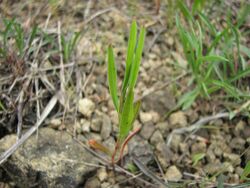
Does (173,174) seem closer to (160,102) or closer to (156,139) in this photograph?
(156,139)

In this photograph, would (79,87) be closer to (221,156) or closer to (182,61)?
(182,61)

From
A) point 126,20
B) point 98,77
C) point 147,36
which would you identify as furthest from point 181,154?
point 126,20

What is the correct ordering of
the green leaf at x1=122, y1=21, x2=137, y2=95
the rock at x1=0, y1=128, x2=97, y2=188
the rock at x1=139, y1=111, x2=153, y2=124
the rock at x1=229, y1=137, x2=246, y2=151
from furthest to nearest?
the rock at x1=139, y1=111, x2=153, y2=124 < the rock at x1=229, y1=137, x2=246, y2=151 < the rock at x1=0, y1=128, x2=97, y2=188 < the green leaf at x1=122, y1=21, x2=137, y2=95

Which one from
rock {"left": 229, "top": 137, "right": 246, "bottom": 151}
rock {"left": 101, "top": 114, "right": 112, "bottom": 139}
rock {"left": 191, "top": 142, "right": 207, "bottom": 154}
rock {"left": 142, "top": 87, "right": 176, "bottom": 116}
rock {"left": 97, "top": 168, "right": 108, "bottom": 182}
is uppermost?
rock {"left": 142, "top": 87, "right": 176, "bottom": 116}

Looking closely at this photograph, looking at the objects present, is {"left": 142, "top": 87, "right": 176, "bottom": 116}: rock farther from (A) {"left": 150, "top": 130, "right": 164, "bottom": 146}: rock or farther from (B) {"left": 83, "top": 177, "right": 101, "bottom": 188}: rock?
(B) {"left": 83, "top": 177, "right": 101, "bottom": 188}: rock

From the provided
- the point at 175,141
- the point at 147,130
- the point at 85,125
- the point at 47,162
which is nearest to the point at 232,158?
the point at 175,141

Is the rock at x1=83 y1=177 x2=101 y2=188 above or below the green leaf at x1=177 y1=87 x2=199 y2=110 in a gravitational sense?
below

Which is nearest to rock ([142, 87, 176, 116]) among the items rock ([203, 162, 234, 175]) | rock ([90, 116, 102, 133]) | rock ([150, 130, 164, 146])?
rock ([150, 130, 164, 146])

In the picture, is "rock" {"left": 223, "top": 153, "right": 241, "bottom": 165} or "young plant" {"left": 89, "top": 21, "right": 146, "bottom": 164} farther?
"rock" {"left": 223, "top": 153, "right": 241, "bottom": 165}
